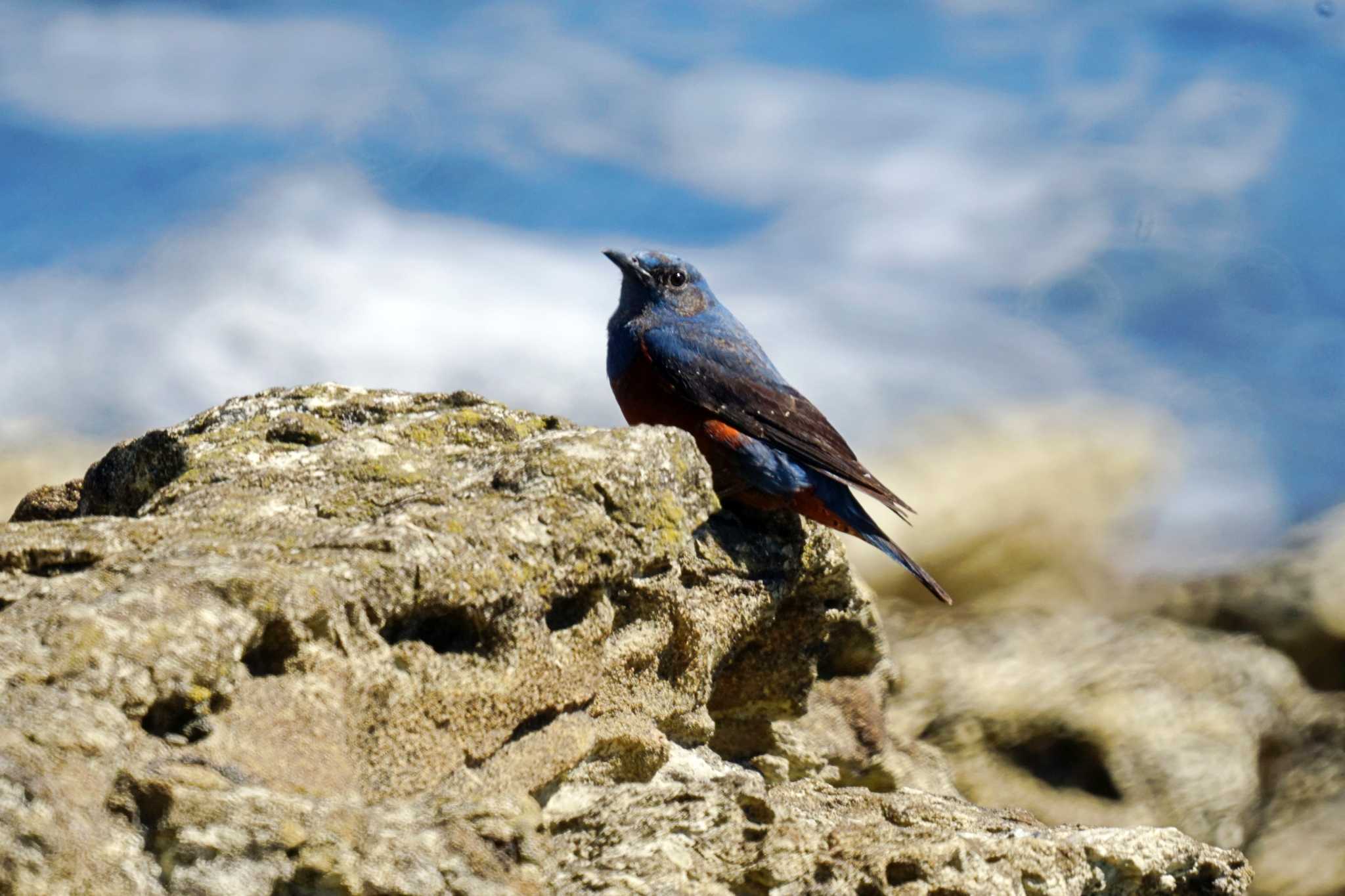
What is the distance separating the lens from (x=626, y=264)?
747cm

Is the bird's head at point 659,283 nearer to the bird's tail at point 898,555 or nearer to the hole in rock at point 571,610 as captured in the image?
the bird's tail at point 898,555

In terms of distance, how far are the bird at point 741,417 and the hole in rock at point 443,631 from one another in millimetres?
1904

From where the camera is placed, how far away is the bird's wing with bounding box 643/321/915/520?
245 inches

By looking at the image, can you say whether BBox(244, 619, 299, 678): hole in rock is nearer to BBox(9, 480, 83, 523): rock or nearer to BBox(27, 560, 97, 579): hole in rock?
BBox(27, 560, 97, 579): hole in rock

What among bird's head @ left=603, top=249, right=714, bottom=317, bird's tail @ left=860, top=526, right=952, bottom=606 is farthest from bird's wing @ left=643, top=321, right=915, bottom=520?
bird's head @ left=603, top=249, right=714, bottom=317

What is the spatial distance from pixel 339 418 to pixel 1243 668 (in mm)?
6416

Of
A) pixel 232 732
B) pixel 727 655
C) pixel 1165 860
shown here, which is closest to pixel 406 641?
pixel 232 732

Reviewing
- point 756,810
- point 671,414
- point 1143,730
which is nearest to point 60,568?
point 756,810

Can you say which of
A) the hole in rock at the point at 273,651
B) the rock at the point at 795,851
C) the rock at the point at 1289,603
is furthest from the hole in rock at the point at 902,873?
the rock at the point at 1289,603

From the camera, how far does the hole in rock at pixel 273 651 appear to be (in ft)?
10.7

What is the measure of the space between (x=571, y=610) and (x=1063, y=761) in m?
5.34

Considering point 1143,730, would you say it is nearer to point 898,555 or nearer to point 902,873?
point 898,555

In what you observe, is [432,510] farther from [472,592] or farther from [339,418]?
[339,418]

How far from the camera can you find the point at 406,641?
363cm
